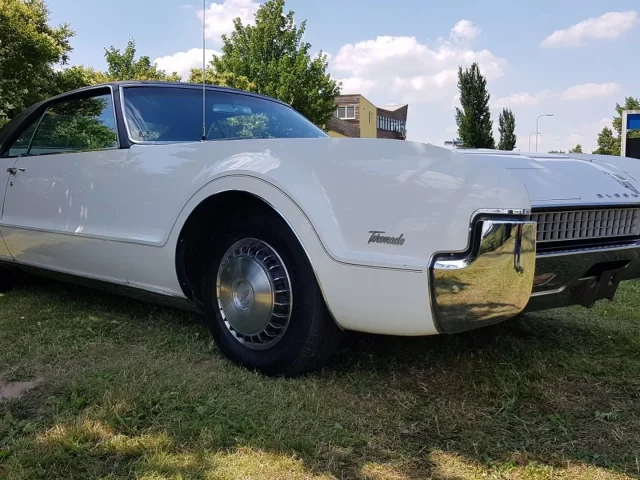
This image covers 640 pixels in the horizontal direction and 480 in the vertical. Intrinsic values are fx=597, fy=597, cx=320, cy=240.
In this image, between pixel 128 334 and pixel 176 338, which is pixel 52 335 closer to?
pixel 128 334

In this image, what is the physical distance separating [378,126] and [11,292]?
5559 cm

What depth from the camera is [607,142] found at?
47156 millimetres

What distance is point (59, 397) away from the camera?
8.28ft

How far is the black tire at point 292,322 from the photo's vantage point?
2525 mm

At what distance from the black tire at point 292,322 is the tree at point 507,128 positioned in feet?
137

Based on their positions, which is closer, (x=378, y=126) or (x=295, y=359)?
(x=295, y=359)

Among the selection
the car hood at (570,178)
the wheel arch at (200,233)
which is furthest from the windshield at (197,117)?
A: the car hood at (570,178)

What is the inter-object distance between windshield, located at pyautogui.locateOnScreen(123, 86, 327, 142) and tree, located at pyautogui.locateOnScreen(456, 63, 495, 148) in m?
33.7

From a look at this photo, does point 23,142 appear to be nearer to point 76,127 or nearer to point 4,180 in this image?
point 4,180

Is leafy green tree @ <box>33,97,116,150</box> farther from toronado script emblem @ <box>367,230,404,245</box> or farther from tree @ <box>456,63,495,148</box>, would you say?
tree @ <box>456,63,495,148</box>

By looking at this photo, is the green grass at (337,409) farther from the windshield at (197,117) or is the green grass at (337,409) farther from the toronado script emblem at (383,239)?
the windshield at (197,117)

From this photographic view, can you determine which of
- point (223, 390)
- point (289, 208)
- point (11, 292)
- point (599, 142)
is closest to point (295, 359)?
point (223, 390)

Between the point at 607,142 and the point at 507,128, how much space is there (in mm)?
10497

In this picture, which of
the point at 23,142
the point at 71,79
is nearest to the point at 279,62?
the point at 71,79
